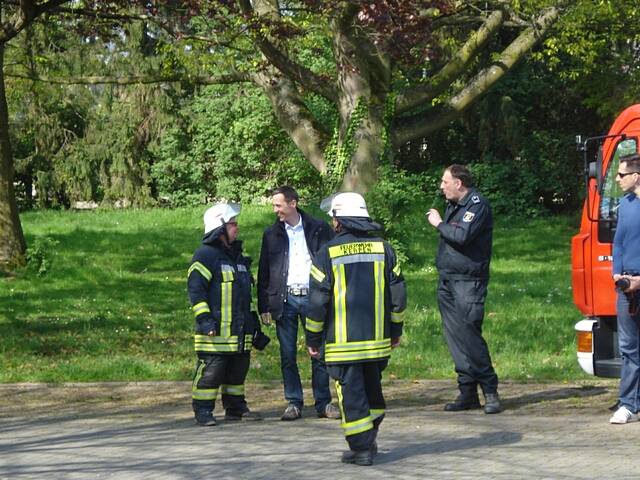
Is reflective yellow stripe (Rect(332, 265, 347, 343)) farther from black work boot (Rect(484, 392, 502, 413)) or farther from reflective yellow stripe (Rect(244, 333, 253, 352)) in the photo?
black work boot (Rect(484, 392, 502, 413))

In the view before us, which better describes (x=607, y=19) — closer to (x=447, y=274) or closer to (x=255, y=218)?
(x=255, y=218)

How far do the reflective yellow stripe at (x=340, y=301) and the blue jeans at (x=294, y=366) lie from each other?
1.95 meters

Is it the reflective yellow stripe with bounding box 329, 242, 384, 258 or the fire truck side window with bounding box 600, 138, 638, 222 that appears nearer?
the reflective yellow stripe with bounding box 329, 242, 384, 258

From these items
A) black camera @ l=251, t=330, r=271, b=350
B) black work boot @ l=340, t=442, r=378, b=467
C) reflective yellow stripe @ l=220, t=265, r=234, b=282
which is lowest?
black work boot @ l=340, t=442, r=378, b=467

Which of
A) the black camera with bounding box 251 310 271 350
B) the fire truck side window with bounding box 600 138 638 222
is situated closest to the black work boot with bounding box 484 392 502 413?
the fire truck side window with bounding box 600 138 638 222

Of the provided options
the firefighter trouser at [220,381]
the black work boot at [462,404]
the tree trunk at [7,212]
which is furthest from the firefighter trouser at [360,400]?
the tree trunk at [7,212]

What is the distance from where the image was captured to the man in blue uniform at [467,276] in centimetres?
1018

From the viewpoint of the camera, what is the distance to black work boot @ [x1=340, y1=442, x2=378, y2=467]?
7.88 m

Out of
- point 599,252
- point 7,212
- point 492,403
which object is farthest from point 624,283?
point 7,212

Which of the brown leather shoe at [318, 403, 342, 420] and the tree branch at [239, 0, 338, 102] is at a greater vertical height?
the tree branch at [239, 0, 338, 102]

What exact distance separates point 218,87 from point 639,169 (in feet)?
104

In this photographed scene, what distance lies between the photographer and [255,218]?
104 feet

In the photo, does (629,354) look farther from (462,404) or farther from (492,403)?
(462,404)

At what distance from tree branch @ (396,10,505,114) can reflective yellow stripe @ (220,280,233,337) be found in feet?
38.2
